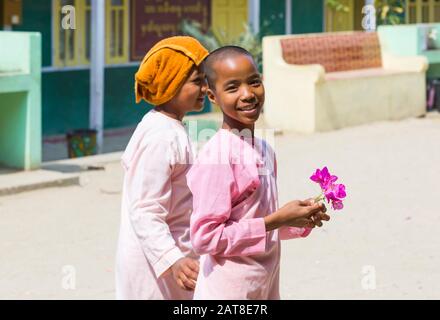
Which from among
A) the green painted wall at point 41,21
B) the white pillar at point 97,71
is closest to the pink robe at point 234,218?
the white pillar at point 97,71

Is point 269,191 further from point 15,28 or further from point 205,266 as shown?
point 15,28

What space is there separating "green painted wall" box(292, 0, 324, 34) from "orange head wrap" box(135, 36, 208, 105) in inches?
Result: 551

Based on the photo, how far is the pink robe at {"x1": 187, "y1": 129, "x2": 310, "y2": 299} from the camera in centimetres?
323

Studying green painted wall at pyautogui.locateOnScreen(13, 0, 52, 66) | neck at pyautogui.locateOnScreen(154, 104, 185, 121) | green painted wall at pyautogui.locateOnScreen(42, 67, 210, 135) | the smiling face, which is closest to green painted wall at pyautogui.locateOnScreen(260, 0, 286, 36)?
green painted wall at pyautogui.locateOnScreen(42, 67, 210, 135)

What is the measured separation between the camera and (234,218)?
329 cm

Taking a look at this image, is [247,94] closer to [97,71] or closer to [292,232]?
[292,232]

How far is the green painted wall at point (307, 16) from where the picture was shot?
17.7m

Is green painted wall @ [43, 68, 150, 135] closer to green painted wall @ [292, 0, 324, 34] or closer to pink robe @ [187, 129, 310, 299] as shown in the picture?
green painted wall @ [292, 0, 324, 34]

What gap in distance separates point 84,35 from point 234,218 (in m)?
11.4

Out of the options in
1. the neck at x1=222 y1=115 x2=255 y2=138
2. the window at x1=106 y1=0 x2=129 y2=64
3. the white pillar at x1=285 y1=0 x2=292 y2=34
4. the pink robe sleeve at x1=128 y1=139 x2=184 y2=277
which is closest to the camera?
the neck at x1=222 y1=115 x2=255 y2=138
